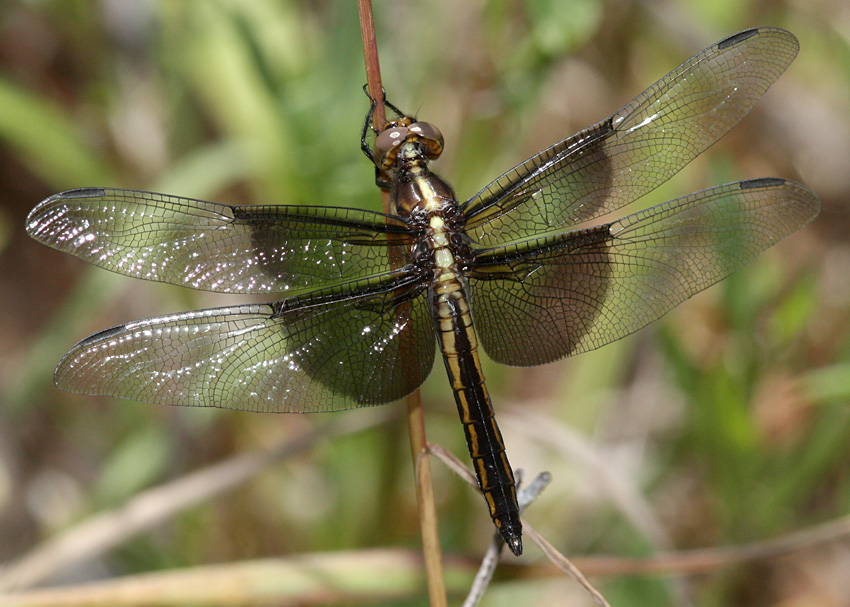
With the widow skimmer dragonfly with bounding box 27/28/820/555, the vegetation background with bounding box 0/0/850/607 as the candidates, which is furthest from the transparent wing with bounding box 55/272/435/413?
the vegetation background with bounding box 0/0/850/607

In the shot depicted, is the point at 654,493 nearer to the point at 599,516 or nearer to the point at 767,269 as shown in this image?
the point at 599,516

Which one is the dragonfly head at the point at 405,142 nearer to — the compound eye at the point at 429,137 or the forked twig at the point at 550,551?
the compound eye at the point at 429,137

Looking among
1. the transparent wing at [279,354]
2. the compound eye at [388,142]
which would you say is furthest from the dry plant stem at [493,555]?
the compound eye at [388,142]

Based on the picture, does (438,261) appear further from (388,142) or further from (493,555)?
(493,555)

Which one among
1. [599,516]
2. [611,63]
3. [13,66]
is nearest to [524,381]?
[599,516]

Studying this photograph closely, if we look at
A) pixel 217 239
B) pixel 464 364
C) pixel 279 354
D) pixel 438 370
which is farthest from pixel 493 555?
pixel 438 370

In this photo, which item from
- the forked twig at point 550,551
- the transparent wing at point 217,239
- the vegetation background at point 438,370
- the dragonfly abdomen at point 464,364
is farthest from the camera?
the vegetation background at point 438,370
